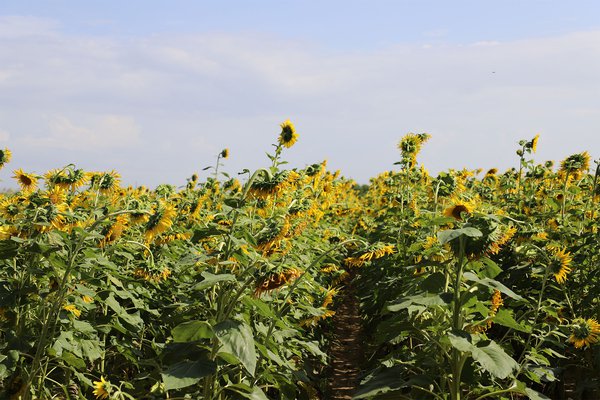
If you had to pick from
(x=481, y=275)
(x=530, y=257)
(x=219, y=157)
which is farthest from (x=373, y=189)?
(x=481, y=275)

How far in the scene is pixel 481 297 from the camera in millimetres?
3689

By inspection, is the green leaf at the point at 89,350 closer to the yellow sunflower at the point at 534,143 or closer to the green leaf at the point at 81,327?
the green leaf at the point at 81,327

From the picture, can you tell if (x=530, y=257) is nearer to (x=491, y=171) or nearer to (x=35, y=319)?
(x=35, y=319)

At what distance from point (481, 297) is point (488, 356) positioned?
36.4 inches

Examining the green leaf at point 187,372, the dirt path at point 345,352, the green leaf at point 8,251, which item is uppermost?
the green leaf at point 8,251

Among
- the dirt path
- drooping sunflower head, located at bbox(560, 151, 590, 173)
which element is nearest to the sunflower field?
the dirt path

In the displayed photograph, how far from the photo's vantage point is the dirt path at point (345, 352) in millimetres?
6234

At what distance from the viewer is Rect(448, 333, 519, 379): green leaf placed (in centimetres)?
271

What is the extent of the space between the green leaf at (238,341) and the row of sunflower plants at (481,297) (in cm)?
62

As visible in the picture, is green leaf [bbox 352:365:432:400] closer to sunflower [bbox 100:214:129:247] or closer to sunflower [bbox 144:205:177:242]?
sunflower [bbox 144:205:177:242]

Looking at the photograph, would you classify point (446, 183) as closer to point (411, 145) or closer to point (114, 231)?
point (411, 145)

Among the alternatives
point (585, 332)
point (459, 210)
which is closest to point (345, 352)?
point (585, 332)

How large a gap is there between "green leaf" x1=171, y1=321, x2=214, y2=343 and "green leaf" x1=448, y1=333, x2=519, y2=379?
1.05 meters

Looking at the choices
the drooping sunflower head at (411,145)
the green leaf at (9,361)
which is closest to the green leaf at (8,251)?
the green leaf at (9,361)
